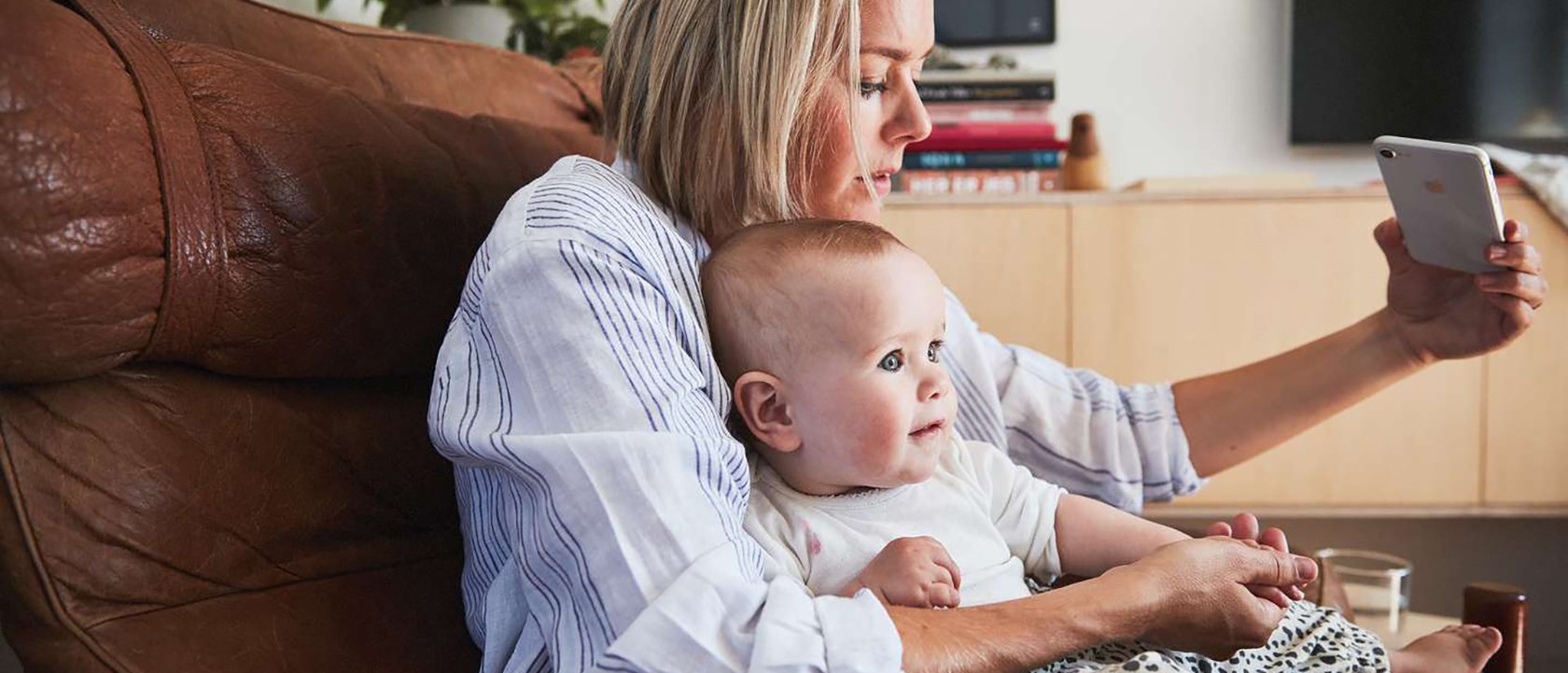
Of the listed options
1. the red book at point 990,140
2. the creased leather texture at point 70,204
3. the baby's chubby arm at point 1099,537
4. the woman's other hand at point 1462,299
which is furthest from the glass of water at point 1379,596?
the creased leather texture at point 70,204

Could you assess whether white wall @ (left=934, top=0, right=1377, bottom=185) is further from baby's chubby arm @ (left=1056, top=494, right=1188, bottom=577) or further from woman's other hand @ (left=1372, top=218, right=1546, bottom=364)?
baby's chubby arm @ (left=1056, top=494, right=1188, bottom=577)

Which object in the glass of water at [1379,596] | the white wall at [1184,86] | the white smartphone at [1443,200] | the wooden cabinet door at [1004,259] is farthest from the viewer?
the white wall at [1184,86]

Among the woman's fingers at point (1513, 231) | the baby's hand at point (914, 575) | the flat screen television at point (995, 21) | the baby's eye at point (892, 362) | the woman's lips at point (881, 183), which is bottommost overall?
the baby's hand at point (914, 575)

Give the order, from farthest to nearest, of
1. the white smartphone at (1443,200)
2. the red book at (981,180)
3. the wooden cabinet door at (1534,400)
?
the red book at (981,180), the wooden cabinet door at (1534,400), the white smartphone at (1443,200)

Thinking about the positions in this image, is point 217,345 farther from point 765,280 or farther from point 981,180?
point 981,180

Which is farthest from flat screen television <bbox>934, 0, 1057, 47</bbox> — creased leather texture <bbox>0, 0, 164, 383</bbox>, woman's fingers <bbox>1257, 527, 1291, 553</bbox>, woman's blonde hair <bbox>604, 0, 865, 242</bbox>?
creased leather texture <bbox>0, 0, 164, 383</bbox>

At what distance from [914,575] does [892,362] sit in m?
0.17

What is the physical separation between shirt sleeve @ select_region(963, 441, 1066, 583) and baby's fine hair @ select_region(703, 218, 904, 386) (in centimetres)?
24

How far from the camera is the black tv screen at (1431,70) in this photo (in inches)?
115

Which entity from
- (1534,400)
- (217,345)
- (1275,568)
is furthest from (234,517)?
(1534,400)

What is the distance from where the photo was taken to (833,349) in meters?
0.95

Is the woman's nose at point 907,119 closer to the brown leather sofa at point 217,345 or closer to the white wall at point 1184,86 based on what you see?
the brown leather sofa at point 217,345

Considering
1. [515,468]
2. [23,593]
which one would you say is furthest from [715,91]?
[23,593]

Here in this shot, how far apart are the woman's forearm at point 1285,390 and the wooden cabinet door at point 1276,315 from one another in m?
1.04
